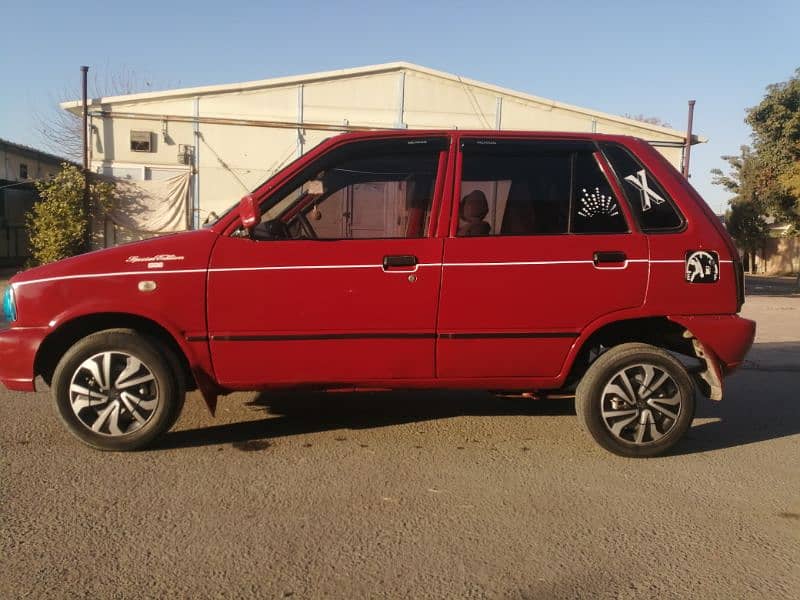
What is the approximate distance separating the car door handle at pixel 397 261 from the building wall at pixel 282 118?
30.1 feet

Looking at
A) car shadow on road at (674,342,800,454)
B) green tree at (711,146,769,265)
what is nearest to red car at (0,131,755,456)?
car shadow on road at (674,342,800,454)

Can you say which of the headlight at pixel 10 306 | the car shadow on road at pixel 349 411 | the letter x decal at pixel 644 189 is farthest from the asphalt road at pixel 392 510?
the letter x decal at pixel 644 189

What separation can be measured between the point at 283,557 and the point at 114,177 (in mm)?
11177

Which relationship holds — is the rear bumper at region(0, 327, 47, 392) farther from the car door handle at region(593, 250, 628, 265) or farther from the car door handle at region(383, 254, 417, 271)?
the car door handle at region(593, 250, 628, 265)

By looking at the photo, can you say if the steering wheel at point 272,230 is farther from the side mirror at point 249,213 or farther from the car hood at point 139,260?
the car hood at point 139,260

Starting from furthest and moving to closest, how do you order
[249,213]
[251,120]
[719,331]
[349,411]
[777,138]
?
1. [777,138]
2. [251,120]
3. [349,411]
4. [719,331]
5. [249,213]

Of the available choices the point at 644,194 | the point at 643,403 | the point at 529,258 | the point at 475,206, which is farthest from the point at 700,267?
the point at 475,206

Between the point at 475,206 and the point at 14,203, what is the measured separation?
22228 millimetres

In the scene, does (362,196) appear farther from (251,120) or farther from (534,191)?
(251,120)

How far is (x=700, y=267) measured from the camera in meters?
4.00

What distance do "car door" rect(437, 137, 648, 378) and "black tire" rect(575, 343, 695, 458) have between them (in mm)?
306

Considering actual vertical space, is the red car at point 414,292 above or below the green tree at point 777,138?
below

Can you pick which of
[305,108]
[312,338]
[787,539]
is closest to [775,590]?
[787,539]

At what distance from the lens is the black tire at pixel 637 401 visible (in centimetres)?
405
